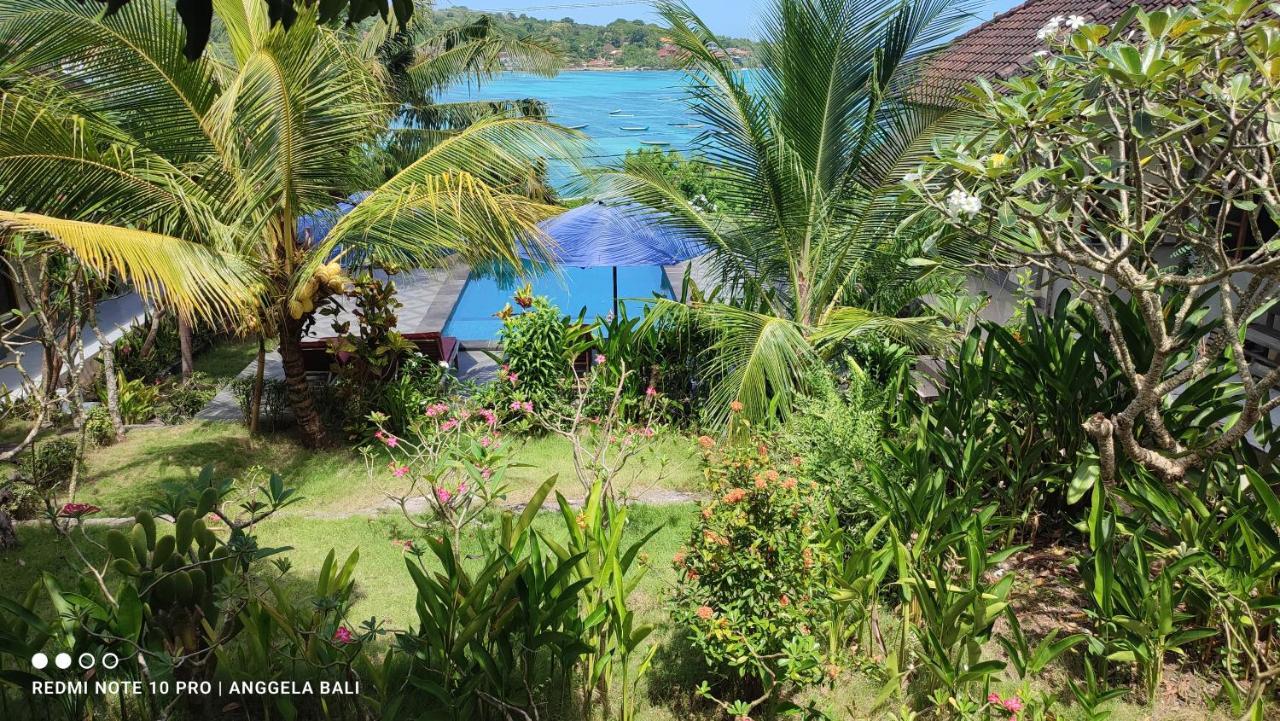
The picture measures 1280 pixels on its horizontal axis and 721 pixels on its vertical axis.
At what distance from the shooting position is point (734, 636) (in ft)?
11.9

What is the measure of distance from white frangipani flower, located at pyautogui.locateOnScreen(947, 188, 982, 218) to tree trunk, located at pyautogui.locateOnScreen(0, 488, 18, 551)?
5741 mm

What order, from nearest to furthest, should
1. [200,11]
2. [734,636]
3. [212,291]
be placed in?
[200,11] → [734,636] → [212,291]

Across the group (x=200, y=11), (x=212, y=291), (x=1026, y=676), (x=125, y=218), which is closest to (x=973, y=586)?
(x=1026, y=676)

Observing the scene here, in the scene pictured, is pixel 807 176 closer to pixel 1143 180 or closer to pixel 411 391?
pixel 1143 180

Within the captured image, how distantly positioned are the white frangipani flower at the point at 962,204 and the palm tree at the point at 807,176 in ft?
8.61

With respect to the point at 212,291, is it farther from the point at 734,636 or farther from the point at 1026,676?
the point at 1026,676

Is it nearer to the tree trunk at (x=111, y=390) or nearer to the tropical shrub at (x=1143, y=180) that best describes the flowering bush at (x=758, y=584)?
the tropical shrub at (x=1143, y=180)

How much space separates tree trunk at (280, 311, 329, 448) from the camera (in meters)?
7.07

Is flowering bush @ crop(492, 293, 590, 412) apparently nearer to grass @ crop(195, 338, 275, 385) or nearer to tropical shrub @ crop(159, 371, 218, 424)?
tropical shrub @ crop(159, 371, 218, 424)

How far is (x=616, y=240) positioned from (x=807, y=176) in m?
2.10

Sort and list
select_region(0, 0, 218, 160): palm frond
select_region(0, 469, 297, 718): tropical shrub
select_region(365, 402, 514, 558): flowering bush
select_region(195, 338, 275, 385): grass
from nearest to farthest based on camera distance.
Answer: select_region(0, 469, 297, 718): tropical shrub, select_region(365, 402, 514, 558): flowering bush, select_region(0, 0, 218, 160): palm frond, select_region(195, 338, 275, 385): grass

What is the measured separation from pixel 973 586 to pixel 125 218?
18.8 feet

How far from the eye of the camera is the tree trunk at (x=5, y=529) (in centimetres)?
552

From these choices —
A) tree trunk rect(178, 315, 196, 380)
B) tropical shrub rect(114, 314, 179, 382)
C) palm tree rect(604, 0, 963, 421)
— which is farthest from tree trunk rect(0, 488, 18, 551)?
palm tree rect(604, 0, 963, 421)
